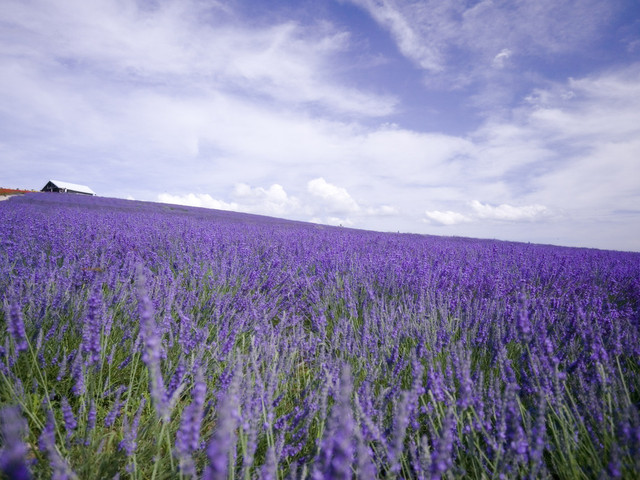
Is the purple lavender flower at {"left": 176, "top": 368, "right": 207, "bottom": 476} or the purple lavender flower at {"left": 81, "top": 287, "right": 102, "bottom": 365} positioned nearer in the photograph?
the purple lavender flower at {"left": 176, "top": 368, "right": 207, "bottom": 476}

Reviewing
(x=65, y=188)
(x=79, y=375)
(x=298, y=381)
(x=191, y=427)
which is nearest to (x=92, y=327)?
(x=79, y=375)

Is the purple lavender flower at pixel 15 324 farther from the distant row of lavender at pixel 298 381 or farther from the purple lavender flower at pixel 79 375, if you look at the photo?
the purple lavender flower at pixel 79 375

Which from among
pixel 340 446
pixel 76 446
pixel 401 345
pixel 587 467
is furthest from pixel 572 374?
pixel 76 446

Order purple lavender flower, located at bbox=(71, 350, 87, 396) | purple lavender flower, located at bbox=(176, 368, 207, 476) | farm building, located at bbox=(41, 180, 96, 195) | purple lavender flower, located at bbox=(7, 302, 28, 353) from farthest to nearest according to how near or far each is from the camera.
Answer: farm building, located at bbox=(41, 180, 96, 195) → purple lavender flower, located at bbox=(71, 350, 87, 396) → purple lavender flower, located at bbox=(7, 302, 28, 353) → purple lavender flower, located at bbox=(176, 368, 207, 476)

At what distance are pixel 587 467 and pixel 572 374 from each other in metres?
0.57

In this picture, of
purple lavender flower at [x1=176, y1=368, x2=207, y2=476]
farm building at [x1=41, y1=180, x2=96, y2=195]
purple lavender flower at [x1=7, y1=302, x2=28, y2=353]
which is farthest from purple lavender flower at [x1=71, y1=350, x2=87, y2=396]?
farm building at [x1=41, y1=180, x2=96, y2=195]

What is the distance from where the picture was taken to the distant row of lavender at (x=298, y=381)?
0.89 meters

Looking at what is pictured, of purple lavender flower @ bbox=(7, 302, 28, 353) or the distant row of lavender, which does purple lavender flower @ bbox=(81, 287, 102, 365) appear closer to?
the distant row of lavender

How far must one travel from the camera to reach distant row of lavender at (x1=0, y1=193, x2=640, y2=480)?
35.1 inches

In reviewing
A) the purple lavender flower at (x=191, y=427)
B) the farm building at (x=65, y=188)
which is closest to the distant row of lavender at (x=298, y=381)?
the purple lavender flower at (x=191, y=427)

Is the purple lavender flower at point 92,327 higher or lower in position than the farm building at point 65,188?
lower

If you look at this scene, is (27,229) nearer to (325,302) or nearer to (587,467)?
(325,302)

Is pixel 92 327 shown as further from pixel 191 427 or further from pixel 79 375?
pixel 191 427

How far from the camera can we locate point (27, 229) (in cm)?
426
